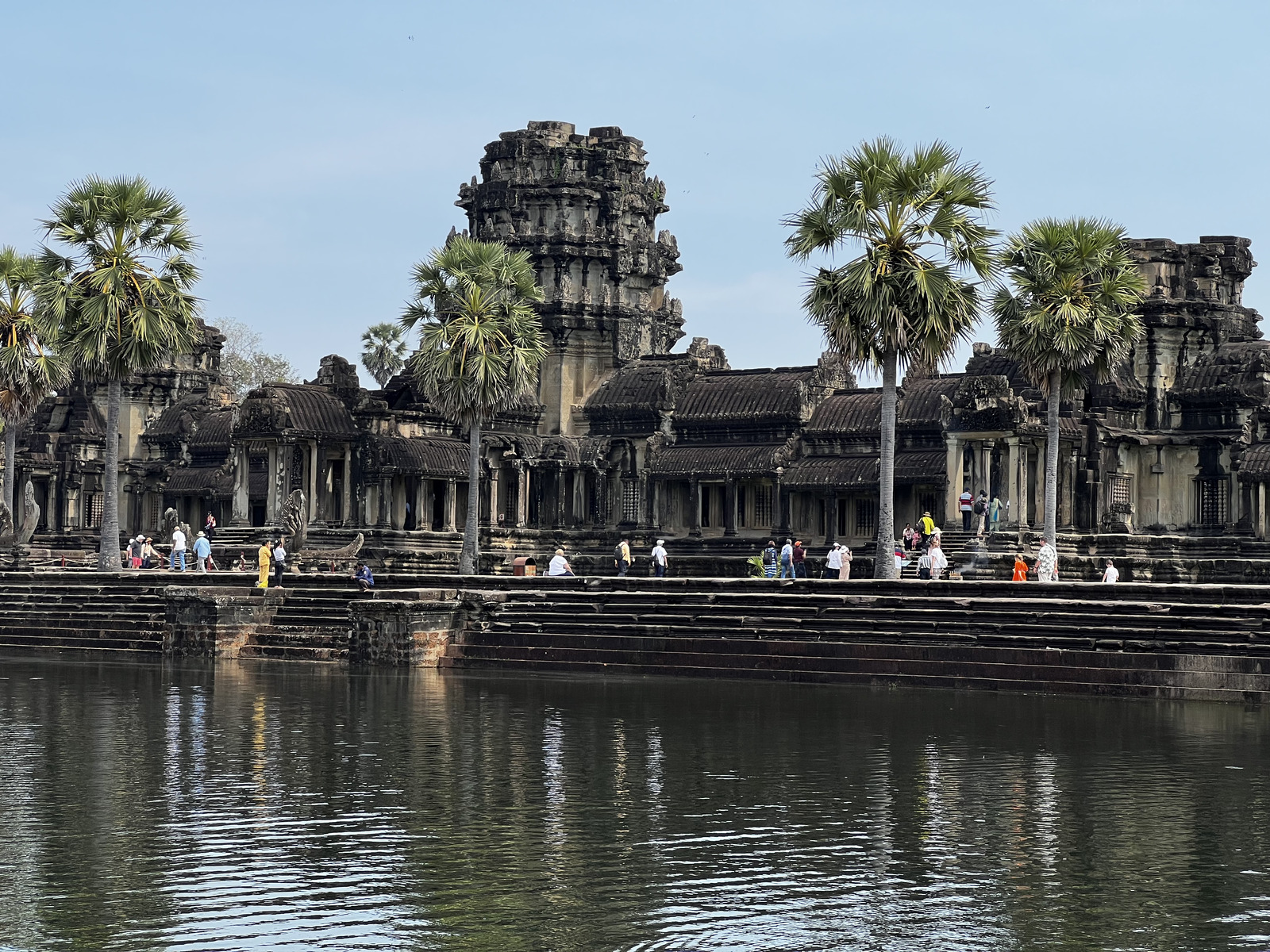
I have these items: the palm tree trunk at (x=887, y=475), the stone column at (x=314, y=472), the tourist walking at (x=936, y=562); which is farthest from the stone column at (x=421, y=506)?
the palm tree trunk at (x=887, y=475)

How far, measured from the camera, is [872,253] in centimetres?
3638

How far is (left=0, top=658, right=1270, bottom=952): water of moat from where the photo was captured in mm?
13172

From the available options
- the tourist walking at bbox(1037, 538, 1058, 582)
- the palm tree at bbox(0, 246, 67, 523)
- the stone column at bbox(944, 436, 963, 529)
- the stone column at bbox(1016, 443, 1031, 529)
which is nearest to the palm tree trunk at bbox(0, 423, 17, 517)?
the palm tree at bbox(0, 246, 67, 523)

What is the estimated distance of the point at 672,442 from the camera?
59.1 meters

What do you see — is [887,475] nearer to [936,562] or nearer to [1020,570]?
[936,562]

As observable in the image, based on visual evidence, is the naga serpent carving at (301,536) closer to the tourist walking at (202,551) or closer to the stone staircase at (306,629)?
the tourist walking at (202,551)

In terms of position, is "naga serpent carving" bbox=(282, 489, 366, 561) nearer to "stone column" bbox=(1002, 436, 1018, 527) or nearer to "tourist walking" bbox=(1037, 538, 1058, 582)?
Result: "stone column" bbox=(1002, 436, 1018, 527)

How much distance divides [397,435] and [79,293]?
1287cm

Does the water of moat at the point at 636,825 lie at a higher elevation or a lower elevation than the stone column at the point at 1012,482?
lower

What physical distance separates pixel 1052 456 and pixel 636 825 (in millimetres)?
28276

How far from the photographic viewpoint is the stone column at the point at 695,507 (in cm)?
5772

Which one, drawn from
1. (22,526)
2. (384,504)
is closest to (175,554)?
(22,526)

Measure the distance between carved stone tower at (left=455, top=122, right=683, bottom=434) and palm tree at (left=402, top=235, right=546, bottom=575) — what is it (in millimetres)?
8437

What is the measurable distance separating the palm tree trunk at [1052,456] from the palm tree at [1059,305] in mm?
18
